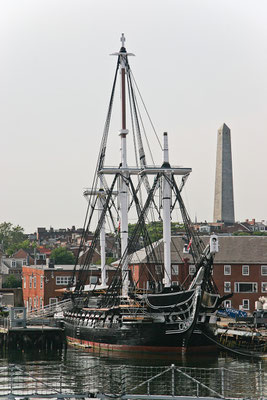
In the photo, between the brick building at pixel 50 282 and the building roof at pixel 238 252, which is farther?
the brick building at pixel 50 282

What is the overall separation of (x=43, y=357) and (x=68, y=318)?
500 inches

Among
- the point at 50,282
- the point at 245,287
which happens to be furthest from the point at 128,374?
the point at 50,282

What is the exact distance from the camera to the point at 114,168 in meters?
66.8

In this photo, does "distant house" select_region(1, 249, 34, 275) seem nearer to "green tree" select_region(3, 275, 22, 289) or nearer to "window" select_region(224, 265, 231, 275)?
"green tree" select_region(3, 275, 22, 289)

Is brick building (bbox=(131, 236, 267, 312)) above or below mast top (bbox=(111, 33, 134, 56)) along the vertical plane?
below

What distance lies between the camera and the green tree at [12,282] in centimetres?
12990

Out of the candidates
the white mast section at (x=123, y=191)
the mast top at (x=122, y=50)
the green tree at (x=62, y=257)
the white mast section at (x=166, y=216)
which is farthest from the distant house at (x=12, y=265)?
the white mast section at (x=166, y=216)

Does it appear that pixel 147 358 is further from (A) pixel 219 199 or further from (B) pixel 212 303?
(A) pixel 219 199

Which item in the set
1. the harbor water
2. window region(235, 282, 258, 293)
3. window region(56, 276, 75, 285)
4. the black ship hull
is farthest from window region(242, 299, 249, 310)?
the black ship hull

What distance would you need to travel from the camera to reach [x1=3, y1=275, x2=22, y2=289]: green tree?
426 ft

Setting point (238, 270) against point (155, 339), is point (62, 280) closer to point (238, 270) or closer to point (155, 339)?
point (238, 270)

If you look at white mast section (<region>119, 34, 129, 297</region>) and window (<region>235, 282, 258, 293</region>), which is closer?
white mast section (<region>119, 34, 129, 297</region>)

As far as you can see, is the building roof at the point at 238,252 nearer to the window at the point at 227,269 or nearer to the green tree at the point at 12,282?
the window at the point at 227,269

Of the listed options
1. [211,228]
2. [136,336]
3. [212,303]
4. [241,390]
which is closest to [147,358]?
[136,336]
